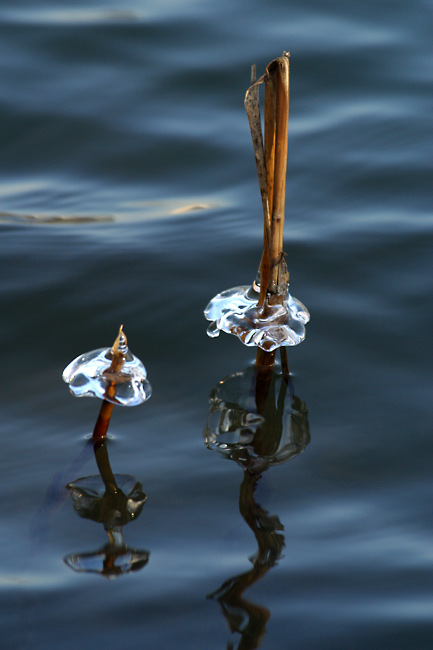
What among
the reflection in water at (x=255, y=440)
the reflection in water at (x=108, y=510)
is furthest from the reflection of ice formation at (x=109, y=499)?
the reflection in water at (x=255, y=440)

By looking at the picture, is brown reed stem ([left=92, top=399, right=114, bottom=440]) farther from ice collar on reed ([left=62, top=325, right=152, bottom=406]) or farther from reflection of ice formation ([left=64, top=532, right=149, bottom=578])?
reflection of ice formation ([left=64, top=532, right=149, bottom=578])

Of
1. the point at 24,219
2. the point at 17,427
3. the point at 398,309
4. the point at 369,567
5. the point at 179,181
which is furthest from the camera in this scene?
the point at 179,181

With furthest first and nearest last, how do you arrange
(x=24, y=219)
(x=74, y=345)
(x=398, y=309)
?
(x=24, y=219) → (x=398, y=309) → (x=74, y=345)

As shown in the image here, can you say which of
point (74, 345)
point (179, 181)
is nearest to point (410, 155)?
point (179, 181)

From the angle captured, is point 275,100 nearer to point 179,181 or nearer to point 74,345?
point 74,345

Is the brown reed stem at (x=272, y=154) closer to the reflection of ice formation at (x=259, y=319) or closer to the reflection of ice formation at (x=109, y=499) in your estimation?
the reflection of ice formation at (x=259, y=319)

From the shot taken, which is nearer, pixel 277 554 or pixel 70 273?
pixel 277 554

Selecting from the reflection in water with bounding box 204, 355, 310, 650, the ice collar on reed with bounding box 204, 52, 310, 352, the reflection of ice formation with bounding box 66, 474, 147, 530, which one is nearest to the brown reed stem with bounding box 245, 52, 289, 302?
the ice collar on reed with bounding box 204, 52, 310, 352
